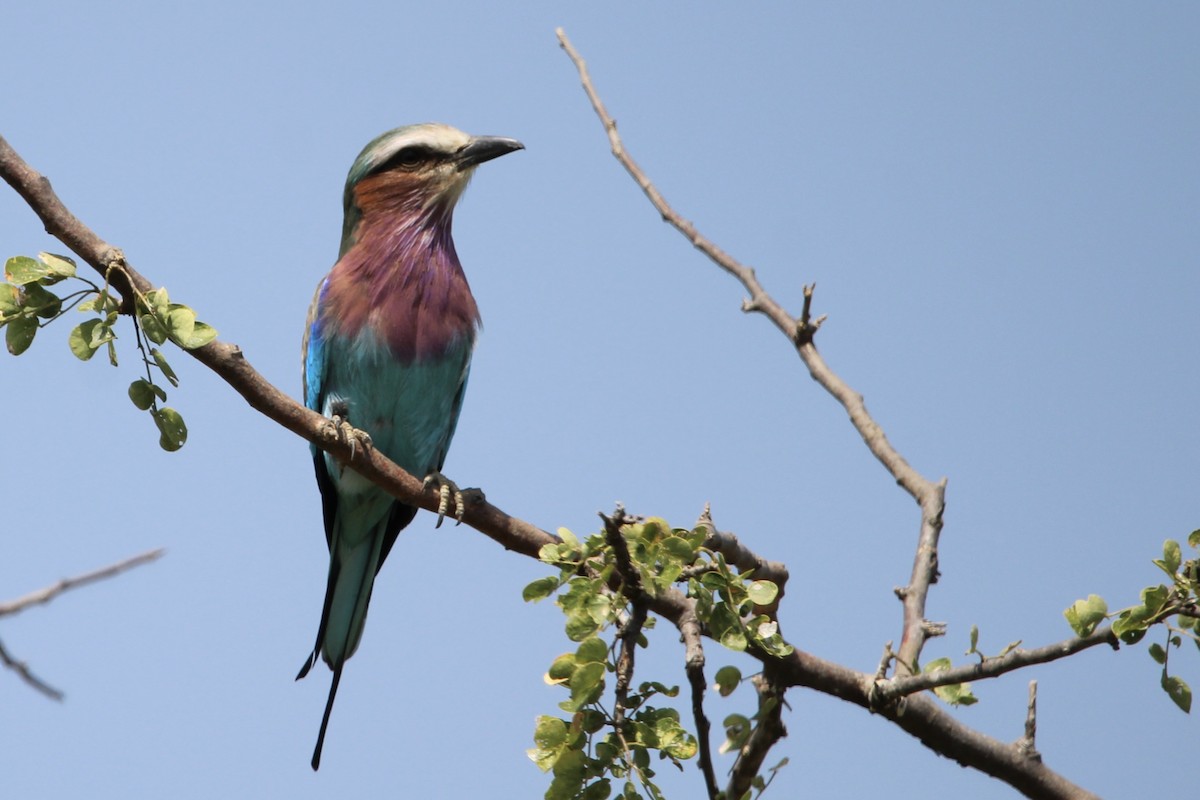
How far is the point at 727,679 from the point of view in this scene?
Answer: 307 centimetres

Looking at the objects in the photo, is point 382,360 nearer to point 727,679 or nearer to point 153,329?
point 153,329

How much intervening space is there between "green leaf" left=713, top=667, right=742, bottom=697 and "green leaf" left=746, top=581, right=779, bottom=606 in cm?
24

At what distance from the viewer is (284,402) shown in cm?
336

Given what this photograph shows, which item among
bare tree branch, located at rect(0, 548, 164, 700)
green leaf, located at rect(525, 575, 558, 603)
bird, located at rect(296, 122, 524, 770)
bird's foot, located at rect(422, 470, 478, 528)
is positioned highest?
bird, located at rect(296, 122, 524, 770)

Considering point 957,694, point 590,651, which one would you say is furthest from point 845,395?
point 590,651

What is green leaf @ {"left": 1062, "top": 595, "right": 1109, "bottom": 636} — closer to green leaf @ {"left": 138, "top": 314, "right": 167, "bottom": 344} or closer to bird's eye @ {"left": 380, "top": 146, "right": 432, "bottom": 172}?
green leaf @ {"left": 138, "top": 314, "right": 167, "bottom": 344}

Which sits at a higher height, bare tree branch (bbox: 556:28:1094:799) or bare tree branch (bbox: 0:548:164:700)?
bare tree branch (bbox: 556:28:1094:799)

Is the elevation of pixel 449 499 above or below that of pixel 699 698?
above

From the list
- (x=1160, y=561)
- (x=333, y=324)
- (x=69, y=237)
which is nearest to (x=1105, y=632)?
(x=1160, y=561)

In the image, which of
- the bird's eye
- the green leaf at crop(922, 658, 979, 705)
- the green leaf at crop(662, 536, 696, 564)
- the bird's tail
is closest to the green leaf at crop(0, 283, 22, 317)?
the green leaf at crop(662, 536, 696, 564)

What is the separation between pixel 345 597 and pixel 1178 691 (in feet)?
11.9

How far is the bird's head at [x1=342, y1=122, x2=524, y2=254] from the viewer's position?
5945 millimetres

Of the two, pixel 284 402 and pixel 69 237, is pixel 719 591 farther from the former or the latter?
pixel 69 237

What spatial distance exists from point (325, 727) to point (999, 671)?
2.65 m
